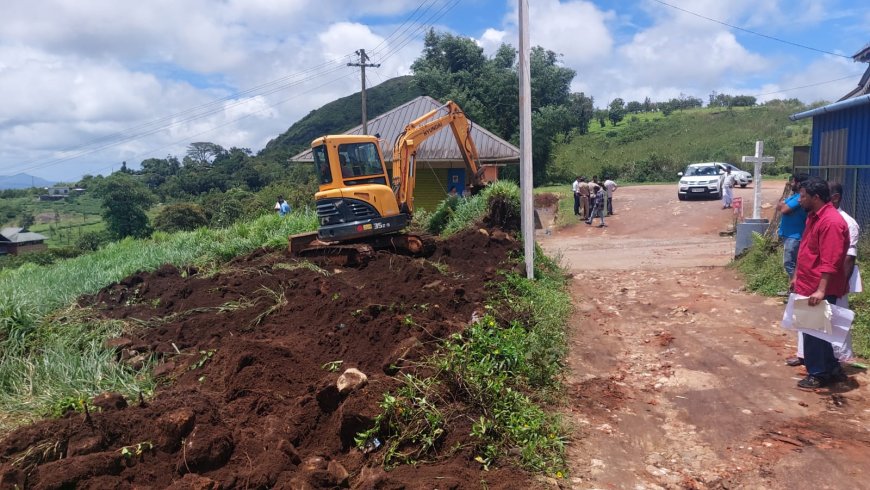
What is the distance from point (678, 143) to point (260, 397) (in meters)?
46.3

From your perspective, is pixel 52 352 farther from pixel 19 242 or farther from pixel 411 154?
pixel 19 242

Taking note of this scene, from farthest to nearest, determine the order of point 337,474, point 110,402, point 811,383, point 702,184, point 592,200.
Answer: point 702,184 → point 592,200 → point 811,383 → point 110,402 → point 337,474

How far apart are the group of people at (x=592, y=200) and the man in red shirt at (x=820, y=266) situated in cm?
1519

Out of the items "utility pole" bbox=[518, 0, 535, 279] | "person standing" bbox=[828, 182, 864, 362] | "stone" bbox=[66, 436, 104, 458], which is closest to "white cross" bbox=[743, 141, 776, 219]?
"utility pole" bbox=[518, 0, 535, 279]

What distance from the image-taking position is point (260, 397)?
4879 mm

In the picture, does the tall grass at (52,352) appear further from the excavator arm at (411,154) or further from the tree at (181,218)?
the tree at (181,218)

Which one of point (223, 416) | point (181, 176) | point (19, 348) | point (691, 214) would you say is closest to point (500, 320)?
point (223, 416)

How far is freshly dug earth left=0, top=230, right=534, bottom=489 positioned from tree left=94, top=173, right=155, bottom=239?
117 ft

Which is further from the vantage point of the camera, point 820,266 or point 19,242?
point 19,242

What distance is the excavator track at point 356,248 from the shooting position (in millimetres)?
11641

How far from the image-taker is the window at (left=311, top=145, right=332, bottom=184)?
1205 cm

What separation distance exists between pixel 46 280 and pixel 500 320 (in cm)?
1010

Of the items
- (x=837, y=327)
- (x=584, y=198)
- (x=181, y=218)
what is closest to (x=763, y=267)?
(x=837, y=327)

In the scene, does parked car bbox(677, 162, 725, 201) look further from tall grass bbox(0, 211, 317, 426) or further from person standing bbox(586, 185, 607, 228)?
tall grass bbox(0, 211, 317, 426)
